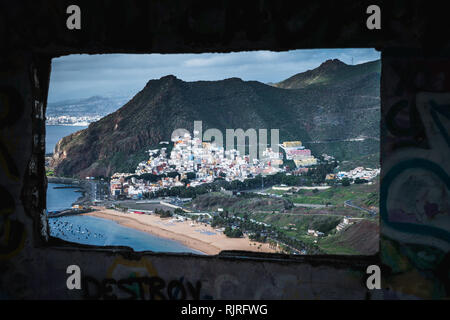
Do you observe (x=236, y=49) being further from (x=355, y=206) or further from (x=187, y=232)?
(x=355, y=206)

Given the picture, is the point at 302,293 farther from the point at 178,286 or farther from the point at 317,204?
the point at 317,204

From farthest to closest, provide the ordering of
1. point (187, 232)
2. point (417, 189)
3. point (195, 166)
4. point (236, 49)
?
point (195, 166) < point (187, 232) < point (236, 49) < point (417, 189)

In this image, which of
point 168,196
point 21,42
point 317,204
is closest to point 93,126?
point 168,196

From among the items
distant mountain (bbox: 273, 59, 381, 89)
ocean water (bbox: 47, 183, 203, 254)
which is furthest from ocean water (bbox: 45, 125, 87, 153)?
distant mountain (bbox: 273, 59, 381, 89)

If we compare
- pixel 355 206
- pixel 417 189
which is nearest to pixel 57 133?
pixel 355 206

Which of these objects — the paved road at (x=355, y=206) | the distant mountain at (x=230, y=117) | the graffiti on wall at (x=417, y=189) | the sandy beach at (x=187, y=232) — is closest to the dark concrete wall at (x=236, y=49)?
the graffiti on wall at (x=417, y=189)

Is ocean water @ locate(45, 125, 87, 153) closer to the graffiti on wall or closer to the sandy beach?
the sandy beach
